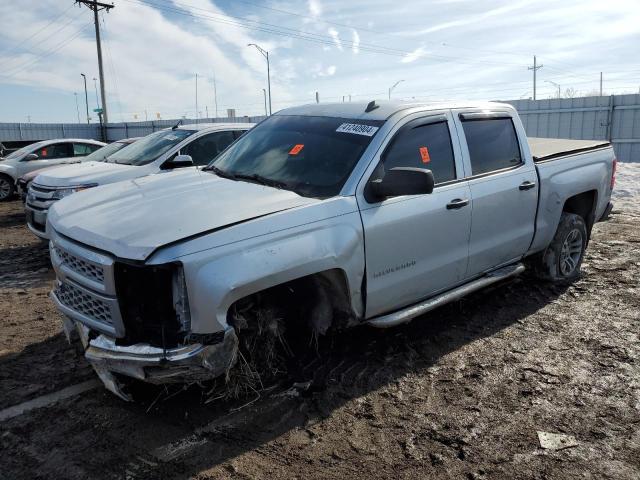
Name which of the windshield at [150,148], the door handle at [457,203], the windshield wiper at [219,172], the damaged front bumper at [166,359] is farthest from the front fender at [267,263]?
the windshield at [150,148]

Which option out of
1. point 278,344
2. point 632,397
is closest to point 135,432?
point 278,344

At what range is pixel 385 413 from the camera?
11.2ft

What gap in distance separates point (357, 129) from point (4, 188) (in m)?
12.9

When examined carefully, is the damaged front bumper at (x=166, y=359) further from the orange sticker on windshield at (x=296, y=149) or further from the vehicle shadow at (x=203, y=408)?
the orange sticker on windshield at (x=296, y=149)

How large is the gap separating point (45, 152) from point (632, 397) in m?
14.7

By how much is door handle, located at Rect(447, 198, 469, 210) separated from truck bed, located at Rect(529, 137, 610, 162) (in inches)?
56.2

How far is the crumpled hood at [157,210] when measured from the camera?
2957 millimetres

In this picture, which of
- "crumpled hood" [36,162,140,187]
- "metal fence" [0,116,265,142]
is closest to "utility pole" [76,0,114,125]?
"metal fence" [0,116,265,142]

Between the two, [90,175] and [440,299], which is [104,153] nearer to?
[90,175]

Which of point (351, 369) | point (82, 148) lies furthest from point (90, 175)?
point (82, 148)

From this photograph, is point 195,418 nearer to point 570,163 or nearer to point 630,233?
point 570,163

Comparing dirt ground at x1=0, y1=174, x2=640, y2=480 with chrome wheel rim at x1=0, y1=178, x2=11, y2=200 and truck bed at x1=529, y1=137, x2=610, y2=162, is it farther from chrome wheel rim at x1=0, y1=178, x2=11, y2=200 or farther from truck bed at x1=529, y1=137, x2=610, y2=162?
chrome wheel rim at x1=0, y1=178, x2=11, y2=200

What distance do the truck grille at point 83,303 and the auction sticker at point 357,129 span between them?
2171mm

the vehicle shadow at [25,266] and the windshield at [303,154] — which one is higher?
the windshield at [303,154]
